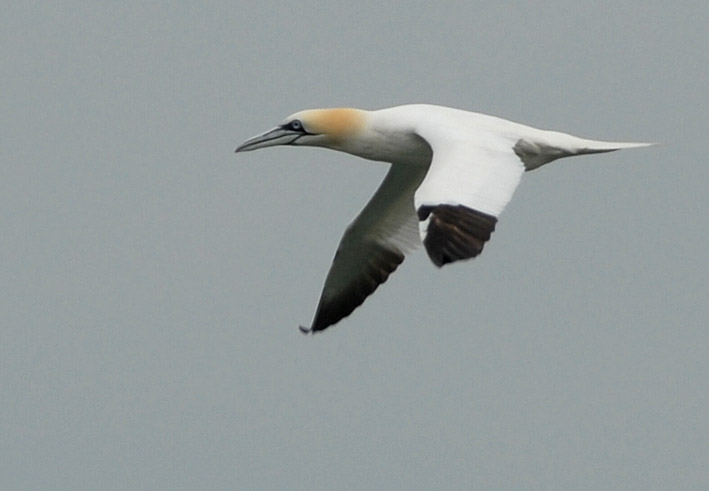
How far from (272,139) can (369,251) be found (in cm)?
209

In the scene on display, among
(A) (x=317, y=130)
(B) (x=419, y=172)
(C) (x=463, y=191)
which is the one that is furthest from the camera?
(B) (x=419, y=172)

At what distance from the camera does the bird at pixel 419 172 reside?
59.0 ft

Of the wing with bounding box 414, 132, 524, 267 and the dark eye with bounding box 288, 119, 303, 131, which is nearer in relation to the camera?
the wing with bounding box 414, 132, 524, 267

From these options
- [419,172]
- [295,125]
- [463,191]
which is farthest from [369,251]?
[463,191]

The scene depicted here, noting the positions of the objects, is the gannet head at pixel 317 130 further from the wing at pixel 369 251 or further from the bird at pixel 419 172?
the wing at pixel 369 251

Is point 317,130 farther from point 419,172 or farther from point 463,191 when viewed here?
point 463,191

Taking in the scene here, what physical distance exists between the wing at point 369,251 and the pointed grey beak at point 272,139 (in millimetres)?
1433

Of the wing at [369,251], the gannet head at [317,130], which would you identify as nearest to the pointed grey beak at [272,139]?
the gannet head at [317,130]

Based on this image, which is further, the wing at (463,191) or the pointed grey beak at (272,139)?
the pointed grey beak at (272,139)

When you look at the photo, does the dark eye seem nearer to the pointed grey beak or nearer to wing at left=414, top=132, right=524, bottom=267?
the pointed grey beak

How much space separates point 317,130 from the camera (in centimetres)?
2130

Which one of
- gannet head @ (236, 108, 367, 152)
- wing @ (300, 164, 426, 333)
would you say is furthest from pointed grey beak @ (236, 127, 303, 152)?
wing @ (300, 164, 426, 333)

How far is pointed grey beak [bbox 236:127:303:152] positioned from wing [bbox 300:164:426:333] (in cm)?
143

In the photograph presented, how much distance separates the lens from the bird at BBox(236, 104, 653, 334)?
708 inches
